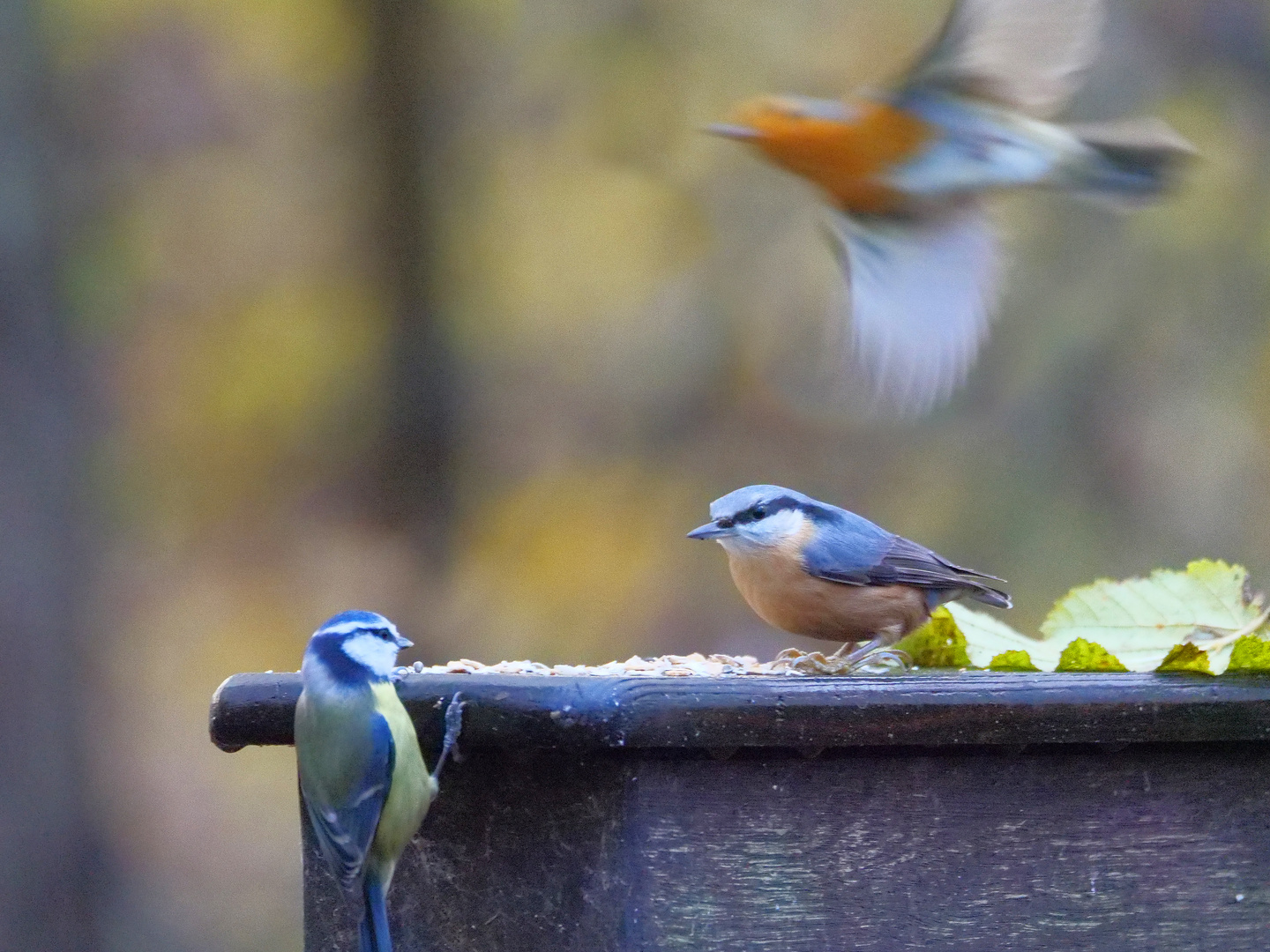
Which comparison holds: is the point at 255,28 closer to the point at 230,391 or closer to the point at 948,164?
the point at 230,391

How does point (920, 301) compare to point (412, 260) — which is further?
point (412, 260)

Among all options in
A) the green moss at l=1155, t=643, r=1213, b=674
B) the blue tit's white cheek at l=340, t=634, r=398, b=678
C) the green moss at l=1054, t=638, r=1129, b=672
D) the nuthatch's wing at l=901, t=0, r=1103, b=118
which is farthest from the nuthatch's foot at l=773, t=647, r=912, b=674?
the nuthatch's wing at l=901, t=0, r=1103, b=118

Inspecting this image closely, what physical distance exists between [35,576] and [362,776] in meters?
4.37

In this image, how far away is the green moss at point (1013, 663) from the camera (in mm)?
2420

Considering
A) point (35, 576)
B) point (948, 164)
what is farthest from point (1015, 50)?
point (35, 576)

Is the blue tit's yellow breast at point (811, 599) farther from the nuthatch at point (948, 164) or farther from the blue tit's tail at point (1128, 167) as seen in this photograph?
the blue tit's tail at point (1128, 167)

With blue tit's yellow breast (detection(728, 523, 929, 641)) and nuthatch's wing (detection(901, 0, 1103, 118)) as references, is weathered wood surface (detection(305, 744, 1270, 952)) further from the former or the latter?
nuthatch's wing (detection(901, 0, 1103, 118))

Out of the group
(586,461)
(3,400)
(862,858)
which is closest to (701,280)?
(586,461)

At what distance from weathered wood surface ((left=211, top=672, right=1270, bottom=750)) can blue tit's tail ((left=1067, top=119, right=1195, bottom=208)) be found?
162 centimetres

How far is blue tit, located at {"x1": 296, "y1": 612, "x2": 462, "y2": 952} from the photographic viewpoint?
79.4 inches

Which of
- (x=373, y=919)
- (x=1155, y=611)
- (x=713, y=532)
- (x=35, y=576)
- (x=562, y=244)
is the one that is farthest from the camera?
(x=562, y=244)

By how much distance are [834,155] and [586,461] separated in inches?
180

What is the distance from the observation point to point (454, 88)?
795cm

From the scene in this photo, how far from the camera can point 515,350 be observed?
8172 millimetres
